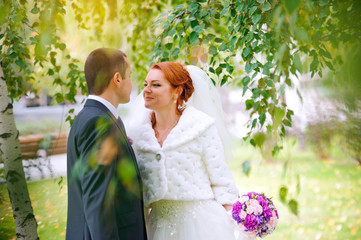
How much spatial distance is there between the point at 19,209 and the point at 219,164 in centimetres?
162

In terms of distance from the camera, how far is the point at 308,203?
5.39m

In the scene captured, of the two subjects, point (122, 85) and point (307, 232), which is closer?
point (122, 85)

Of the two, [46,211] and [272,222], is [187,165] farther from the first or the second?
[46,211]

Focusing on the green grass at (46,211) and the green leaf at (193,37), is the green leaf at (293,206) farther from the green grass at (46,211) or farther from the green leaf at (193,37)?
the green grass at (46,211)

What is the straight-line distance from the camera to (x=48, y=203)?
524 cm

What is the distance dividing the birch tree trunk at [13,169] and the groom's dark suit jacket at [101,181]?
1004 millimetres

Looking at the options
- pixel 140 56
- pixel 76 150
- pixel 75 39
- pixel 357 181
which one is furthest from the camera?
pixel 357 181

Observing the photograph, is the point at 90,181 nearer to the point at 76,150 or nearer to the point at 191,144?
the point at 76,150

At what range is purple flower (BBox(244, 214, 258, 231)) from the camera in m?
1.76

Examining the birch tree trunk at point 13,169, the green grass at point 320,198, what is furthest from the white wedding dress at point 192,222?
the green grass at point 320,198

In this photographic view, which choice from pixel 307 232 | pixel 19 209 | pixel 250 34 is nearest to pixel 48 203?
pixel 19 209

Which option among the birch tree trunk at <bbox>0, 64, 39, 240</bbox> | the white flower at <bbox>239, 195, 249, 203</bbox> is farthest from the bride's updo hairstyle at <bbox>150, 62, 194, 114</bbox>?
the birch tree trunk at <bbox>0, 64, 39, 240</bbox>

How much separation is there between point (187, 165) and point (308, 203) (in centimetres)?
417

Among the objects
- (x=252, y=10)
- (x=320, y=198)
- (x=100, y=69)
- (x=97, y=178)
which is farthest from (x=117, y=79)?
(x=320, y=198)
